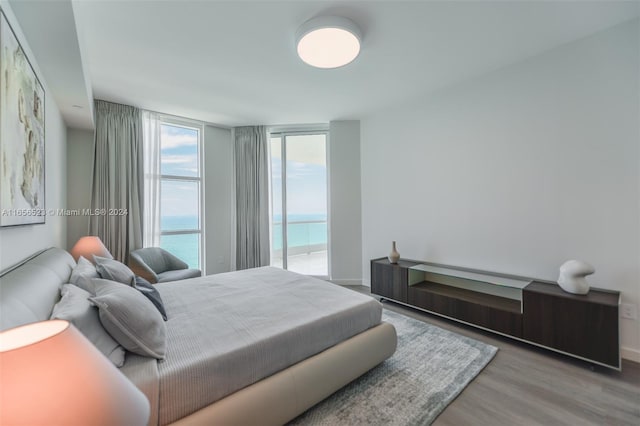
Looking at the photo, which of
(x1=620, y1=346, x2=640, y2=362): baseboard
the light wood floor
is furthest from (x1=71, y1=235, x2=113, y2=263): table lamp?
(x1=620, y1=346, x2=640, y2=362): baseboard

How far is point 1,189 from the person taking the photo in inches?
44.8

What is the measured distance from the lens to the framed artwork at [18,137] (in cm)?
116

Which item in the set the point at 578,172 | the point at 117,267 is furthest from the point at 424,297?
the point at 117,267

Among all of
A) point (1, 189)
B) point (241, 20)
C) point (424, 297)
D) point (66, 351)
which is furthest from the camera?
point (424, 297)

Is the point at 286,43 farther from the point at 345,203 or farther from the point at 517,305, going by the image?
the point at 517,305

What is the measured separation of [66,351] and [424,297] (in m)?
3.04

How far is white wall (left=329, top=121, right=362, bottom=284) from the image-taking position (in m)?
4.30

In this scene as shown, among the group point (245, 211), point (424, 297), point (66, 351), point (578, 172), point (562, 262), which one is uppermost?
point (578, 172)

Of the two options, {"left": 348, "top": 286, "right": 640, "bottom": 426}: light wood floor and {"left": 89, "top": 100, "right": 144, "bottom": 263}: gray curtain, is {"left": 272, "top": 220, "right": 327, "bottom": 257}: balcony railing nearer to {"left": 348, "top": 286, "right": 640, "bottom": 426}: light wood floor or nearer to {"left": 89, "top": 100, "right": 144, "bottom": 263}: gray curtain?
{"left": 89, "top": 100, "right": 144, "bottom": 263}: gray curtain

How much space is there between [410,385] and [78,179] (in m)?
4.30

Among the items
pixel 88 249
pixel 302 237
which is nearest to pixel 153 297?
pixel 88 249

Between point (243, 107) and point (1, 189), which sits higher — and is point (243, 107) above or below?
above

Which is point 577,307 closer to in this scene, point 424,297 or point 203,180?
point 424,297

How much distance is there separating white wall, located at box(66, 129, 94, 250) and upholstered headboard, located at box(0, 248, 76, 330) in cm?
210
